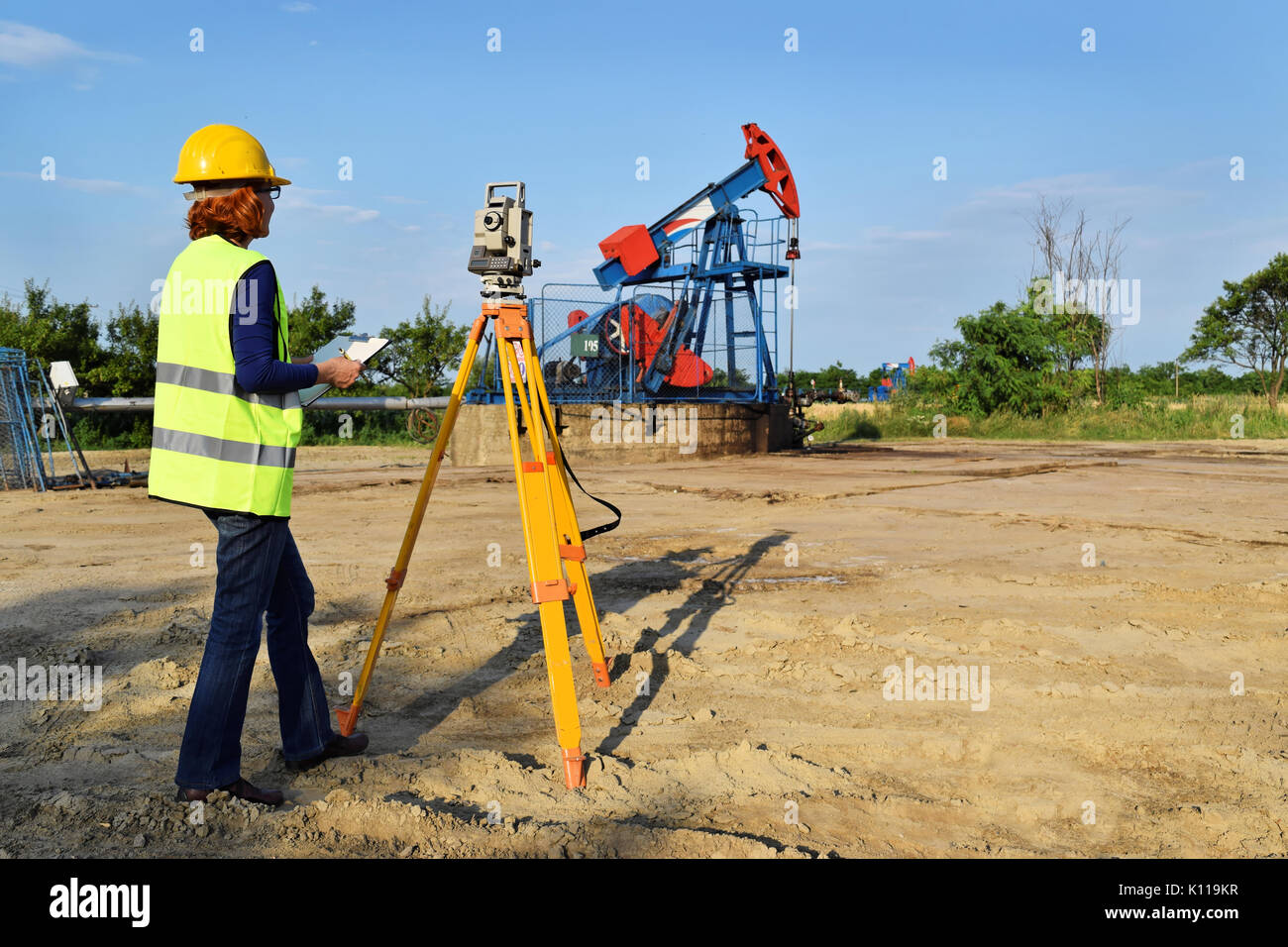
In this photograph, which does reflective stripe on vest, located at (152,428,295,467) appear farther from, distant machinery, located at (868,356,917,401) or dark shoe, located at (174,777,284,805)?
distant machinery, located at (868,356,917,401)

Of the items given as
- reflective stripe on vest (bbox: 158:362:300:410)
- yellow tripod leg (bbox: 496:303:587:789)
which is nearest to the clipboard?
reflective stripe on vest (bbox: 158:362:300:410)

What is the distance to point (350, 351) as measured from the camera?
2.76 metres

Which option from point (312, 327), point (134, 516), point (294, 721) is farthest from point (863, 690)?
point (312, 327)

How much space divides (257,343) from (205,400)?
0.22 m

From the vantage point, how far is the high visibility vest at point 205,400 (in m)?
2.55

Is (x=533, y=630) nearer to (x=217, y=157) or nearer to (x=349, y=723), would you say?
(x=349, y=723)

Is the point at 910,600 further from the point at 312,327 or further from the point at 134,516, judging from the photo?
the point at 312,327

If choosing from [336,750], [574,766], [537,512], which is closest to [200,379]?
[537,512]

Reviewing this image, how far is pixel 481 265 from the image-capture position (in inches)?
125

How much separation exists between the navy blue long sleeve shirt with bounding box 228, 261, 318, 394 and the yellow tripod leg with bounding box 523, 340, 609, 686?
2.67ft

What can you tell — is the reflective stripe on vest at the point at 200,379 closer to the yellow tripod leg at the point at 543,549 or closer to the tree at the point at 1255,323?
the yellow tripod leg at the point at 543,549

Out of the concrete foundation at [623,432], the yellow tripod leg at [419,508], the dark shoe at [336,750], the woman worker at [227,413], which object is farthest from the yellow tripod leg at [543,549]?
the concrete foundation at [623,432]

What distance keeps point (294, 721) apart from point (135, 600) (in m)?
3.21

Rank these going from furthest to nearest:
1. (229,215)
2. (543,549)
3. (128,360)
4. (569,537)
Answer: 1. (128,360)
2. (569,537)
3. (543,549)
4. (229,215)
